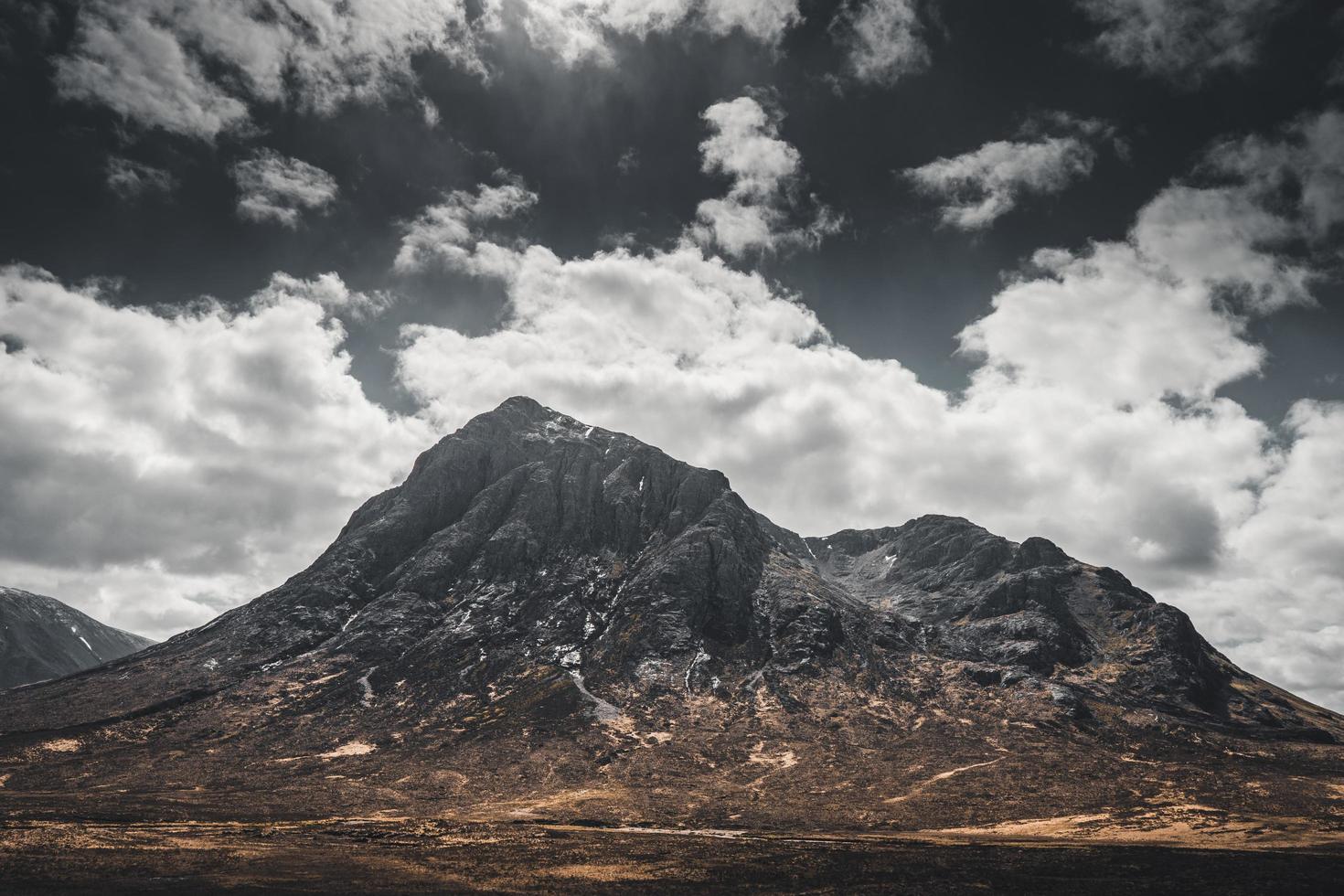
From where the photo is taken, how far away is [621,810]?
12638cm

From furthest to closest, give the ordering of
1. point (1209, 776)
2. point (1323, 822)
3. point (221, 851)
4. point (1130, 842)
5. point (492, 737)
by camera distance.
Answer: point (492, 737) < point (1209, 776) < point (1323, 822) < point (1130, 842) < point (221, 851)

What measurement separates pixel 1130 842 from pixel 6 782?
200 m

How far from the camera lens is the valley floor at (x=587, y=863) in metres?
61.3

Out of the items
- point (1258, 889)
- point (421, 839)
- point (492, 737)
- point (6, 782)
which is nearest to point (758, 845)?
point (421, 839)

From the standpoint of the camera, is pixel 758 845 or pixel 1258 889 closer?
pixel 1258 889

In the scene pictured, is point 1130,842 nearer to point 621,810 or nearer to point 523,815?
point 621,810

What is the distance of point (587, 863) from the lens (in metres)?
72.8

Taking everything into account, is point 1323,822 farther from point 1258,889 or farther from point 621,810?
point 621,810

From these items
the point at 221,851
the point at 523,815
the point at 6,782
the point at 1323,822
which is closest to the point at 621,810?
the point at 523,815

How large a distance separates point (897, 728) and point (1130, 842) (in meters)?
102

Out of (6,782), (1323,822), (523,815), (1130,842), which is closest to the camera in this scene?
(1130,842)

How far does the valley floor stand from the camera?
61344 millimetres

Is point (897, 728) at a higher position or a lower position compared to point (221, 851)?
higher

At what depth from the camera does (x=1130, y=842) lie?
9538 cm
